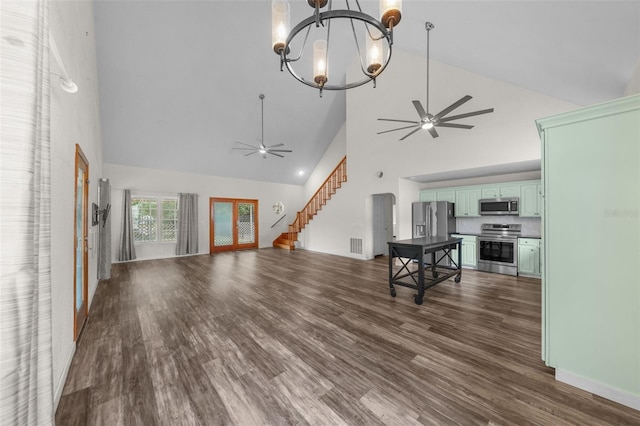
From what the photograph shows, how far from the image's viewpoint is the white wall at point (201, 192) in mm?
6734

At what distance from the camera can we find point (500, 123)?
15.0 feet

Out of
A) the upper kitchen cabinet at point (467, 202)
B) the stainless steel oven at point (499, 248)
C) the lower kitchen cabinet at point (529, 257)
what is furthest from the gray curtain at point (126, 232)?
the lower kitchen cabinet at point (529, 257)

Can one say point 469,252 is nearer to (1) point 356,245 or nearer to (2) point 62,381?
(1) point 356,245

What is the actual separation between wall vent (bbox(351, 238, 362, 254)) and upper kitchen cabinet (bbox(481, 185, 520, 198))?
3302mm

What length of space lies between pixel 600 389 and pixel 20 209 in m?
3.33

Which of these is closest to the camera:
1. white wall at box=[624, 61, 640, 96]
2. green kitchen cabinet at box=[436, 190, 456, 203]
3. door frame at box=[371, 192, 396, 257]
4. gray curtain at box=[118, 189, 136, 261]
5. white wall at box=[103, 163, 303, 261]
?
white wall at box=[624, 61, 640, 96]

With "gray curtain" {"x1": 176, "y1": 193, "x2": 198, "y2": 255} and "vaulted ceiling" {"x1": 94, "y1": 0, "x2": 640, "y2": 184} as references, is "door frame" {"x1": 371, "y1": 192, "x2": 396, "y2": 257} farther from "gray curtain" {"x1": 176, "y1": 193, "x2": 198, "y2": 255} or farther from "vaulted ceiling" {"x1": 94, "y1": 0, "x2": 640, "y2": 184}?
"gray curtain" {"x1": 176, "y1": 193, "x2": 198, "y2": 255}

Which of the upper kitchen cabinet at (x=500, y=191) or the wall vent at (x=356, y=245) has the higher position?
the upper kitchen cabinet at (x=500, y=191)

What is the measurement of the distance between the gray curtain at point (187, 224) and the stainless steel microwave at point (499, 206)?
8218 mm

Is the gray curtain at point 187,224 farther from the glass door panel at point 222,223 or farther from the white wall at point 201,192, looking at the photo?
the glass door panel at point 222,223

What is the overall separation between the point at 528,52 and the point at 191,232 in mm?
8748

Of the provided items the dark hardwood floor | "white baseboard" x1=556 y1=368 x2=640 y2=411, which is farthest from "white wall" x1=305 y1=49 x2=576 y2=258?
"white baseboard" x1=556 y1=368 x2=640 y2=411

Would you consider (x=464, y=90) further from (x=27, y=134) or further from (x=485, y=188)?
(x=27, y=134)

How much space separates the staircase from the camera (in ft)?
25.8
